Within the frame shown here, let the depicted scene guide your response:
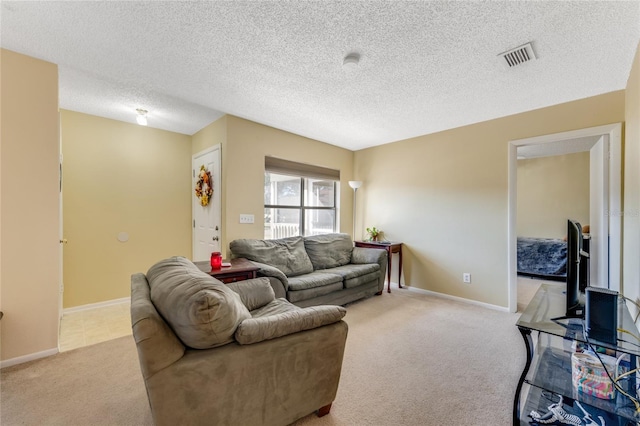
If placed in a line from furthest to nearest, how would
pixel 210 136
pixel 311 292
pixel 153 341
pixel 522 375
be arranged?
1. pixel 210 136
2. pixel 311 292
3. pixel 522 375
4. pixel 153 341

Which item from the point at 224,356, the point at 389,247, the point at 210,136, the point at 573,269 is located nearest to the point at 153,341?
the point at 224,356

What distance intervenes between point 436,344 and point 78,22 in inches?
146

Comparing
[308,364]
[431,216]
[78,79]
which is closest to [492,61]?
[431,216]

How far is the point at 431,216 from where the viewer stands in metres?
4.00

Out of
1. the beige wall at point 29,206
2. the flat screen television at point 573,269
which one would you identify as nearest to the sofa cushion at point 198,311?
the beige wall at point 29,206

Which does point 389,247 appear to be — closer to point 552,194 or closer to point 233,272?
point 233,272

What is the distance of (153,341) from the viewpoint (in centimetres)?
110

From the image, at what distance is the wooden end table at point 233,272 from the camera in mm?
2504

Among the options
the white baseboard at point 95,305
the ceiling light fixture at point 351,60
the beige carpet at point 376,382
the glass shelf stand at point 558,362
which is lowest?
the beige carpet at point 376,382

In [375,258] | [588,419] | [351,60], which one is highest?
[351,60]

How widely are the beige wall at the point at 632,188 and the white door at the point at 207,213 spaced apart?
3.85 metres

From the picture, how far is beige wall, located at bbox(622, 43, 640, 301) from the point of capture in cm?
197

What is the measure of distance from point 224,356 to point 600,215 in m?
3.77

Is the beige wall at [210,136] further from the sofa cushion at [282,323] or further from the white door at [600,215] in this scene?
the white door at [600,215]
